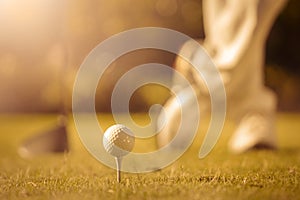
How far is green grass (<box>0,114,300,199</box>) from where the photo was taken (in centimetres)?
211

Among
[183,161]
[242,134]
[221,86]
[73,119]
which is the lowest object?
[183,161]

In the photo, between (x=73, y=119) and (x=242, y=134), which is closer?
(x=242, y=134)

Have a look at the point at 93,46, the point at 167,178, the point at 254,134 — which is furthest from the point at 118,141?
the point at 93,46

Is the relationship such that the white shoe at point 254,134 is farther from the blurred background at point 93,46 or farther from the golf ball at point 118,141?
the blurred background at point 93,46

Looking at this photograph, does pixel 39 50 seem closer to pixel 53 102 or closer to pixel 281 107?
pixel 53 102

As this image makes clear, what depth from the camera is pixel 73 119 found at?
7.94 m

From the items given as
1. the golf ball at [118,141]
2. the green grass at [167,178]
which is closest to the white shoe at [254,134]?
the green grass at [167,178]

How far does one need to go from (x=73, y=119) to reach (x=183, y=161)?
4.71 metres

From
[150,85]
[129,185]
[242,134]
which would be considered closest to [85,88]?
[150,85]

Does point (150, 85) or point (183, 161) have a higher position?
point (150, 85)

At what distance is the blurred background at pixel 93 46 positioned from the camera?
8016mm

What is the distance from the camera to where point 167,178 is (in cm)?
251

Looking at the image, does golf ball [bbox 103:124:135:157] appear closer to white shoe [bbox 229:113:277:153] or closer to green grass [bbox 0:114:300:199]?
green grass [bbox 0:114:300:199]

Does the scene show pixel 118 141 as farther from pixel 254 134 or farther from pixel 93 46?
pixel 93 46
